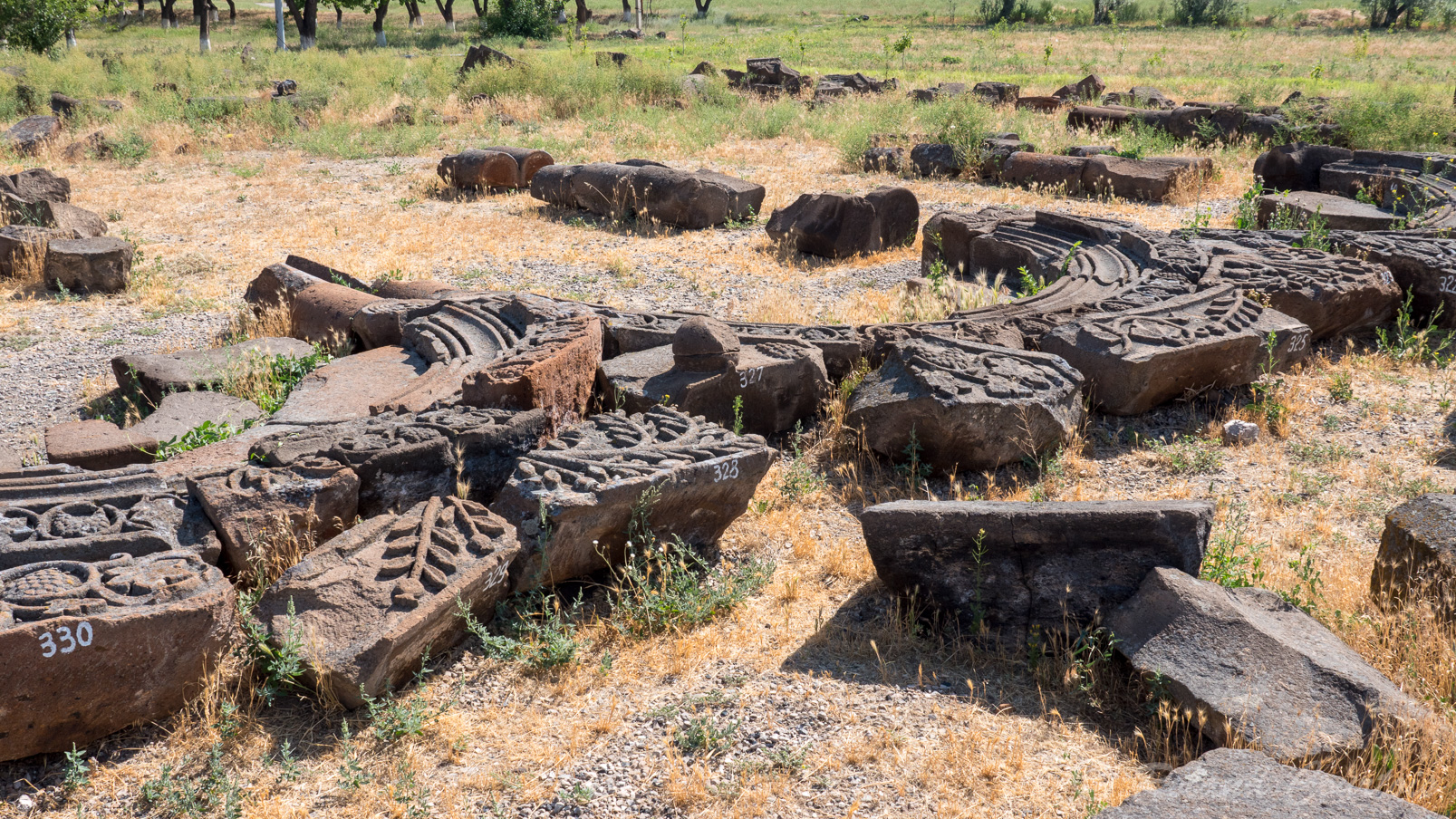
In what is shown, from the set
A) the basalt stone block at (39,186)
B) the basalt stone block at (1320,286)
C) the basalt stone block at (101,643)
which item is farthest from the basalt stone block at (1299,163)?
the basalt stone block at (39,186)

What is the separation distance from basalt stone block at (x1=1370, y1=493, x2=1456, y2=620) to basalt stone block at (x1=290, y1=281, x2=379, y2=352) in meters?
6.58

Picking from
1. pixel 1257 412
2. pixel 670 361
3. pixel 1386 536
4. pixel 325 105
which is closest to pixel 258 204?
pixel 325 105

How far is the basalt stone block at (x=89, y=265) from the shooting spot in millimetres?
8852

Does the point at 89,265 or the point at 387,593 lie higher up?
the point at 89,265

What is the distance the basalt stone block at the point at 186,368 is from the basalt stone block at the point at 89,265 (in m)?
2.90

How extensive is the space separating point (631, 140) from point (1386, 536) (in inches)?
536

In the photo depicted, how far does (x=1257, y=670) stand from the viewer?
130 inches

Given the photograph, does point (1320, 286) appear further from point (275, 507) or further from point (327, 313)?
point (327, 313)

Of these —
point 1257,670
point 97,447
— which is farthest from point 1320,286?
point 97,447

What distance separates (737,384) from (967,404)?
139 centimetres

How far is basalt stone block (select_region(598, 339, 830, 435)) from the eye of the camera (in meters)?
5.63

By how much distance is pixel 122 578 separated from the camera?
11.3 feet

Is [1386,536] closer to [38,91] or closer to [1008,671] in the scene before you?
[1008,671]

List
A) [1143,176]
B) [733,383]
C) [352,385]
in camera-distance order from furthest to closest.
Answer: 1. [1143,176]
2. [352,385]
3. [733,383]
